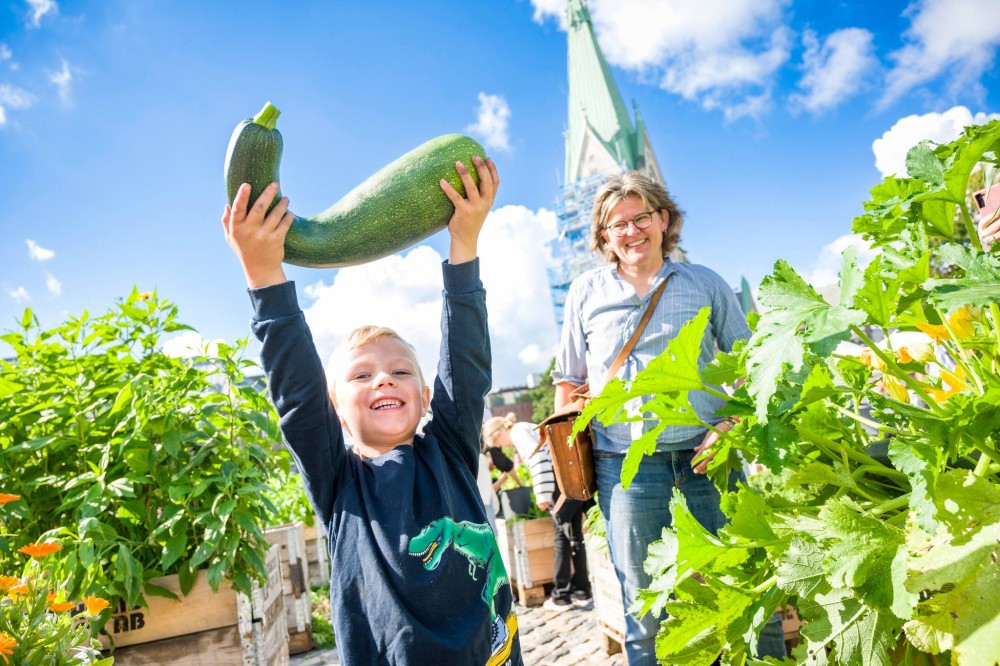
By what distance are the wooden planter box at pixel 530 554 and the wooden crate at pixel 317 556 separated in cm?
229

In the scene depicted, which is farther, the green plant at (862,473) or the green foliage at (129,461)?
the green foliage at (129,461)

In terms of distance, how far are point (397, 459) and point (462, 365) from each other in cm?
31

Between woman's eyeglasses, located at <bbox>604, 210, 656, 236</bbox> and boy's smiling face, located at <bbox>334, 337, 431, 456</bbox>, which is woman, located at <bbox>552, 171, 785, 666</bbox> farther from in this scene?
boy's smiling face, located at <bbox>334, 337, 431, 456</bbox>

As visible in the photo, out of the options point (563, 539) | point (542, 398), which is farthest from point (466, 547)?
point (542, 398)

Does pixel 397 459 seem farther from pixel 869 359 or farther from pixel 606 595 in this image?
pixel 606 595

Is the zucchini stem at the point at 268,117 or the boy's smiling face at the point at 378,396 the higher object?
the zucchini stem at the point at 268,117

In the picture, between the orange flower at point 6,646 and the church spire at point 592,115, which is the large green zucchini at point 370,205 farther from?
the church spire at point 592,115

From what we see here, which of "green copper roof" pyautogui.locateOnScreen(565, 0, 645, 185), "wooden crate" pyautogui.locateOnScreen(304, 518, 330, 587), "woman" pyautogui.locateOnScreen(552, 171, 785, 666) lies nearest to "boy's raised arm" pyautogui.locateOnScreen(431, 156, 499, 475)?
"woman" pyautogui.locateOnScreen(552, 171, 785, 666)

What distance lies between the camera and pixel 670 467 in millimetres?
2244

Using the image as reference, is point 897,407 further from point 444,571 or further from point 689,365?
point 444,571

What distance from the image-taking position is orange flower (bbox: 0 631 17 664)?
1185 mm

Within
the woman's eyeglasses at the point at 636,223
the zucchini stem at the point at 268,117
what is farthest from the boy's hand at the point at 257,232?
the woman's eyeglasses at the point at 636,223

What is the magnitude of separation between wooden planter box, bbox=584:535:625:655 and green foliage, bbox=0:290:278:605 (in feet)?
5.83

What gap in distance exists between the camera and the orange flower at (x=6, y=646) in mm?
1185
